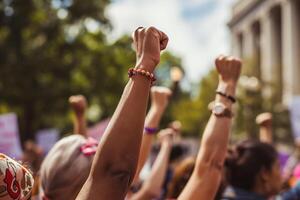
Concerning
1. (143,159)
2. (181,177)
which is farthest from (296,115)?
(143,159)

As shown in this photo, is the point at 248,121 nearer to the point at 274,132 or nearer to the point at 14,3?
the point at 274,132

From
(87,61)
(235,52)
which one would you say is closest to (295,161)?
(87,61)

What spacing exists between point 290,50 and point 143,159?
4179 centimetres

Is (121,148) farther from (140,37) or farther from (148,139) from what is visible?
(148,139)

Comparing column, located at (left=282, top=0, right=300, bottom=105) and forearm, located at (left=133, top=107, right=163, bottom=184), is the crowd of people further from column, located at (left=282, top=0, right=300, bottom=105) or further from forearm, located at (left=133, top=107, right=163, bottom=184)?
column, located at (left=282, top=0, right=300, bottom=105)

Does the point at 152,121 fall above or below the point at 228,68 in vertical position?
below

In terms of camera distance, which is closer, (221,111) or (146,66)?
(146,66)

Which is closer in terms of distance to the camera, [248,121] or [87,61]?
[87,61]

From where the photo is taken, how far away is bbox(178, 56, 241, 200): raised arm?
2490mm

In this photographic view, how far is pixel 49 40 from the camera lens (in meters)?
26.2

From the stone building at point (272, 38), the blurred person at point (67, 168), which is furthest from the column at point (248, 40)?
the blurred person at point (67, 168)

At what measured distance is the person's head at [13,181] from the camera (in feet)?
5.83

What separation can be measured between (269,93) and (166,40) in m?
35.5

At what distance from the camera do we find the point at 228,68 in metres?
2.64
